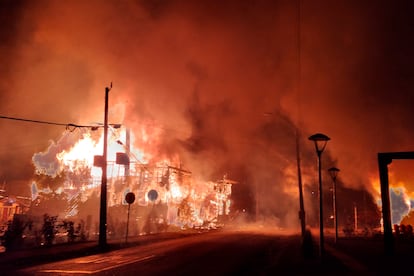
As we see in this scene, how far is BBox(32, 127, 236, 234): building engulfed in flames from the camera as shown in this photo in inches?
1599

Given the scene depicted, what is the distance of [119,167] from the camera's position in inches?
1693

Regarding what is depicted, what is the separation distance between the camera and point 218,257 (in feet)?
50.1

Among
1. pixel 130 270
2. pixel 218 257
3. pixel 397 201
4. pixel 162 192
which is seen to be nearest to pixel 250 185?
pixel 162 192

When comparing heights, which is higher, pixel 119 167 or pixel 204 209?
pixel 119 167

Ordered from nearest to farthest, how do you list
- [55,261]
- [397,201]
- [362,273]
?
[362,273], [55,261], [397,201]

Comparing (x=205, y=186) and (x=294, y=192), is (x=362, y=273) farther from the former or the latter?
(x=294, y=192)

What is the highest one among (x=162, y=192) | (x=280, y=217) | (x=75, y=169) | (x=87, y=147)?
(x=87, y=147)

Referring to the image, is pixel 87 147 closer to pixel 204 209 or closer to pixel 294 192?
pixel 204 209

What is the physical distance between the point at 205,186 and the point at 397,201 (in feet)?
83.9

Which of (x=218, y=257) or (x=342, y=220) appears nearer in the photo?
(x=218, y=257)

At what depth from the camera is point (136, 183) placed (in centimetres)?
4134

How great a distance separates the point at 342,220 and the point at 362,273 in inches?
1720

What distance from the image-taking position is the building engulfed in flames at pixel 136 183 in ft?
133

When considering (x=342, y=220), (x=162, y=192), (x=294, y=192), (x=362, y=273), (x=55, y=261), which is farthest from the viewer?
(x=294, y=192)
